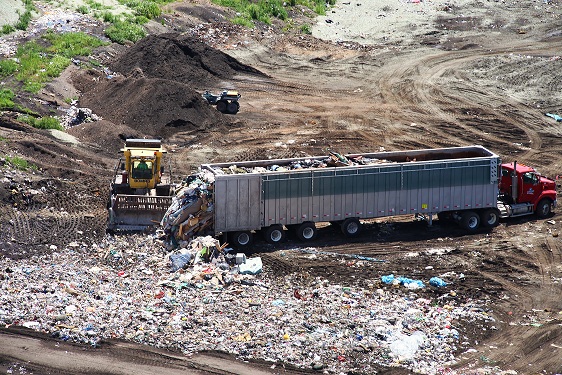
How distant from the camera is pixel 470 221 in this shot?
30.0 meters

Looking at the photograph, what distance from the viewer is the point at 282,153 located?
3822 cm

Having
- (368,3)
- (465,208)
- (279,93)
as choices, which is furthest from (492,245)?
(368,3)

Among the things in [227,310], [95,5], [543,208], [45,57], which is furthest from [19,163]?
[95,5]

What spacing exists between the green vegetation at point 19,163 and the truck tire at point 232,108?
12154mm

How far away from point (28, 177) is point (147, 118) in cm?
931

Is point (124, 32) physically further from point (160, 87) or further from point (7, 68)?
A: point (160, 87)

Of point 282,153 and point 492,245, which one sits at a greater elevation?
point 282,153

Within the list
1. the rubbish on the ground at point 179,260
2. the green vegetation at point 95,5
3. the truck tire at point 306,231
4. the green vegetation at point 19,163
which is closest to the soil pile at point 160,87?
the green vegetation at point 19,163

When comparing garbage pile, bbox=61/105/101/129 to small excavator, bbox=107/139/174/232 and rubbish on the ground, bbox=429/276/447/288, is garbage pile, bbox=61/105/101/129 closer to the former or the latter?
small excavator, bbox=107/139/174/232

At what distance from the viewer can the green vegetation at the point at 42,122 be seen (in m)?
37.5

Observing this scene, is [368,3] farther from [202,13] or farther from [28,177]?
[28,177]

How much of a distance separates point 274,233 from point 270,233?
0.45 feet

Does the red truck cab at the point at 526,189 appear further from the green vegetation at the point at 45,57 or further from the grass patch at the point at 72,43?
the grass patch at the point at 72,43

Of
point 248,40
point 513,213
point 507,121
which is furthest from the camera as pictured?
point 248,40
